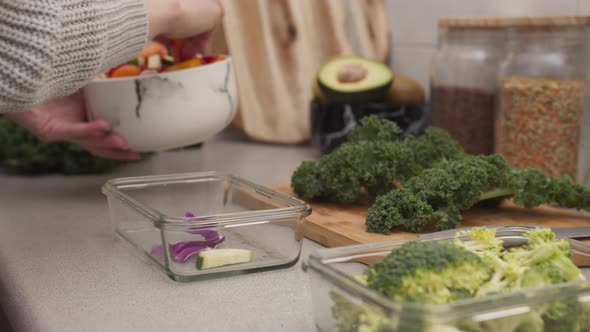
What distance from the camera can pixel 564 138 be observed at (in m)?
1.23

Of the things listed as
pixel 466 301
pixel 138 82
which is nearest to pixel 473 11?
pixel 138 82

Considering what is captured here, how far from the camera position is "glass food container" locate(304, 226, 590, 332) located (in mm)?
505

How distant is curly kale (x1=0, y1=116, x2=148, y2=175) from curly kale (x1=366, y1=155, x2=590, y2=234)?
0.72 m

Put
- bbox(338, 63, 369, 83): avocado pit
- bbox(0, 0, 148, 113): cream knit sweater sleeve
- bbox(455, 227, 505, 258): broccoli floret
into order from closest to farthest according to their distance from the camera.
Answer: bbox(455, 227, 505, 258): broccoli floret
bbox(0, 0, 148, 113): cream knit sweater sleeve
bbox(338, 63, 369, 83): avocado pit

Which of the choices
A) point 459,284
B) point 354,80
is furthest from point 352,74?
point 459,284

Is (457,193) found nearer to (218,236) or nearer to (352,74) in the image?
(218,236)

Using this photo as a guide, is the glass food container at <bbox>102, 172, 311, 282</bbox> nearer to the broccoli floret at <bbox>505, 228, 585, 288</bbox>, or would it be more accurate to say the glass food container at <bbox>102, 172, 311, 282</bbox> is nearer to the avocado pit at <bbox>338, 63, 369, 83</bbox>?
the broccoli floret at <bbox>505, 228, 585, 288</bbox>

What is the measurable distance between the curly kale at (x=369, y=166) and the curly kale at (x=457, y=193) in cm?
5

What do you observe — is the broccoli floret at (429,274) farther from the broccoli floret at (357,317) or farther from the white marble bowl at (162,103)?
the white marble bowl at (162,103)

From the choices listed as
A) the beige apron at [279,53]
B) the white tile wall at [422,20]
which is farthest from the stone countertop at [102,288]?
the white tile wall at [422,20]

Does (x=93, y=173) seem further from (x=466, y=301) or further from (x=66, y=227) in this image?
(x=466, y=301)

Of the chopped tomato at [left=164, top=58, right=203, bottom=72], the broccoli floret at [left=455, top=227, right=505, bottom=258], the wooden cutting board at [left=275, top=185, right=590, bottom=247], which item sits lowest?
the wooden cutting board at [left=275, top=185, right=590, bottom=247]

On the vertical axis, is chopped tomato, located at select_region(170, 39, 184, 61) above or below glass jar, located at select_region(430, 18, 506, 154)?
above

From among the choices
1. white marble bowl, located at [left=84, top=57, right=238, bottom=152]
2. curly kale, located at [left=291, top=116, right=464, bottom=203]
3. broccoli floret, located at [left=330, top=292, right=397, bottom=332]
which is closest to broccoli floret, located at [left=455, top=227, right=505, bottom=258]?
broccoli floret, located at [left=330, top=292, right=397, bottom=332]
